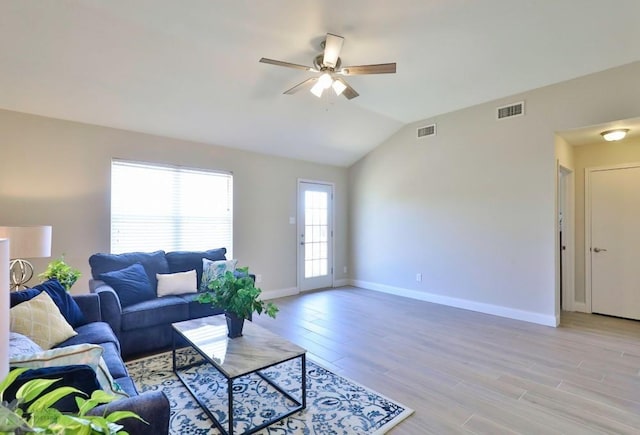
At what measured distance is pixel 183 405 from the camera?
2.27 metres

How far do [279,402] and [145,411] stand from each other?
1358mm

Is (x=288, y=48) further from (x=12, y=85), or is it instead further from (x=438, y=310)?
(x=438, y=310)

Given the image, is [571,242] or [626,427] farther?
[571,242]

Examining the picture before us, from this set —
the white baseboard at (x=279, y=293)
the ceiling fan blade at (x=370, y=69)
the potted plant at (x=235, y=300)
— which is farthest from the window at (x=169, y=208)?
the ceiling fan blade at (x=370, y=69)

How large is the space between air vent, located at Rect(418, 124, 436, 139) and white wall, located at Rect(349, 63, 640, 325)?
0.10 meters

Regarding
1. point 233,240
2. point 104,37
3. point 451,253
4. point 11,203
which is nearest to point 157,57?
point 104,37

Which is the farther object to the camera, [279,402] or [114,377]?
[279,402]

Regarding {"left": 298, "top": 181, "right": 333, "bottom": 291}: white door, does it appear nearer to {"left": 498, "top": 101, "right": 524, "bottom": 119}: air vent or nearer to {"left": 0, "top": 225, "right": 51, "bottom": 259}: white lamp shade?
{"left": 498, "top": 101, "right": 524, "bottom": 119}: air vent

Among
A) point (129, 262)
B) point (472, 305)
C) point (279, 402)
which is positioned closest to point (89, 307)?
point (129, 262)

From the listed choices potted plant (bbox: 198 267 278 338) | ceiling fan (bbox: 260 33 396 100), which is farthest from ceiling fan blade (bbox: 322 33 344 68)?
potted plant (bbox: 198 267 278 338)

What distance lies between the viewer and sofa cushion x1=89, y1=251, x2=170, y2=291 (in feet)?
11.2

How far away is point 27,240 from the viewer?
248 centimetres

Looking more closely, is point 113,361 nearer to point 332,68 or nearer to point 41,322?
point 41,322

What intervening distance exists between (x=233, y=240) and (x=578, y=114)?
4915 millimetres
